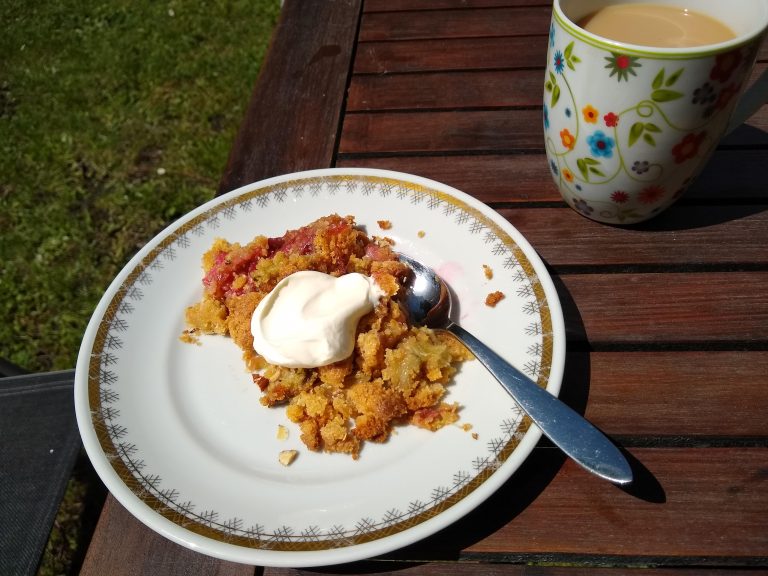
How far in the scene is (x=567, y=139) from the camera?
119cm

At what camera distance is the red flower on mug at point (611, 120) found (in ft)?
3.55

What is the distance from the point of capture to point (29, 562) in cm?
122

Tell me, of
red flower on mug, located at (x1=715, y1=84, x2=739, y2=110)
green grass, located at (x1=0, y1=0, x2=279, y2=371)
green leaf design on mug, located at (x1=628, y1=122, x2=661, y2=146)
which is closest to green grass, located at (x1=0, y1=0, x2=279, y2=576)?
green grass, located at (x1=0, y1=0, x2=279, y2=371)

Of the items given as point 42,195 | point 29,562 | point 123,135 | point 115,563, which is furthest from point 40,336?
point 115,563

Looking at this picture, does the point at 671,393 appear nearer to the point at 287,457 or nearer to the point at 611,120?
the point at 611,120

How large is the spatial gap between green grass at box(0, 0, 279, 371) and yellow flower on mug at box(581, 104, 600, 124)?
203 centimetres

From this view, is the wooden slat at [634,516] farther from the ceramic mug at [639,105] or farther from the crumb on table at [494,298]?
the ceramic mug at [639,105]

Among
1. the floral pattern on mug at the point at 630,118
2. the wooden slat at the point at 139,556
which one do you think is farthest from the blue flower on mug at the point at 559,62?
the wooden slat at the point at 139,556

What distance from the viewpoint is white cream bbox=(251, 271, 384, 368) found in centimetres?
107

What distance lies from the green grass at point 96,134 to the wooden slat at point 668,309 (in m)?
1.95

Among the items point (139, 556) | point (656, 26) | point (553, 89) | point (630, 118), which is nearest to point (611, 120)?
point (630, 118)

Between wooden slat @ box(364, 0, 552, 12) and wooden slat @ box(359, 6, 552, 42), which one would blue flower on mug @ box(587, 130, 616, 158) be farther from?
wooden slat @ box(364, 0, 552, 12)

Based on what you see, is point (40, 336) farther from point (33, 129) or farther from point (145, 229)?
point (33, 129)

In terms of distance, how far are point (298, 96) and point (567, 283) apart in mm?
970
